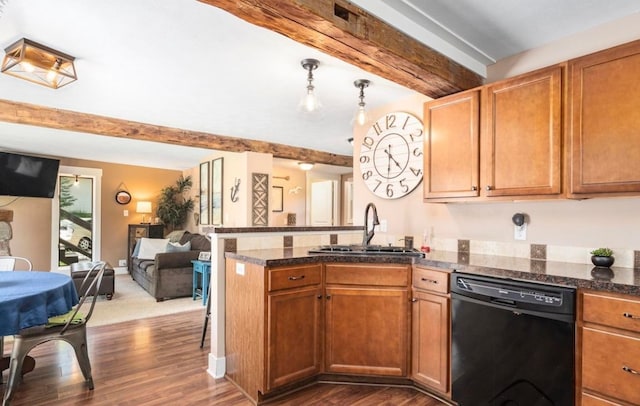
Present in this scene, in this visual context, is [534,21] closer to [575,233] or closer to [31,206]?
[575,233]

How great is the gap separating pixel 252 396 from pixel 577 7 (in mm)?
3003

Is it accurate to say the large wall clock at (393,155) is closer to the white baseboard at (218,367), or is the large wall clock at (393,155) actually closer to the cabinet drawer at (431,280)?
A: the cabinet drawer at (431,280)

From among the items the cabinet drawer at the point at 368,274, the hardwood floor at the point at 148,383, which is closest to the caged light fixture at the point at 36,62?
the hardwood floor at the point at 148,383

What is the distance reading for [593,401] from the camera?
156 centimetres

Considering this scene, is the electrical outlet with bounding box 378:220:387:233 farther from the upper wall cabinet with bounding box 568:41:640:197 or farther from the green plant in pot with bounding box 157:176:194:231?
the green plant in pot with bounding box 157:176:194:231

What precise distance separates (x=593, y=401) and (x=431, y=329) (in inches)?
32.6

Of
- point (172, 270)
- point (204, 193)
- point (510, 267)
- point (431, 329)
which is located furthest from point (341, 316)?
point (204, 193)

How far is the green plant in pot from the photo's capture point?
24.5 feet

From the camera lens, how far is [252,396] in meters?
2.22

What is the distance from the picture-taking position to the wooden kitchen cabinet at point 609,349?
1454mm

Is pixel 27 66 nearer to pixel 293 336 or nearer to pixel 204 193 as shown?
pixel 293 336

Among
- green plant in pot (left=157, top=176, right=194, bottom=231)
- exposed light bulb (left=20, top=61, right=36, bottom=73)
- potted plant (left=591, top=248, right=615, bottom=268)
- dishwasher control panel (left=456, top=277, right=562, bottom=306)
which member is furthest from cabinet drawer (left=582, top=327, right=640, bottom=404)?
green plant in pot (left=157, top=176, right=194, bottom=231)

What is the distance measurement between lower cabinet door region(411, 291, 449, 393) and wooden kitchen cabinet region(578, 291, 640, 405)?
0.69m

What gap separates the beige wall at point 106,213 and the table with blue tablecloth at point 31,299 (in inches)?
178
